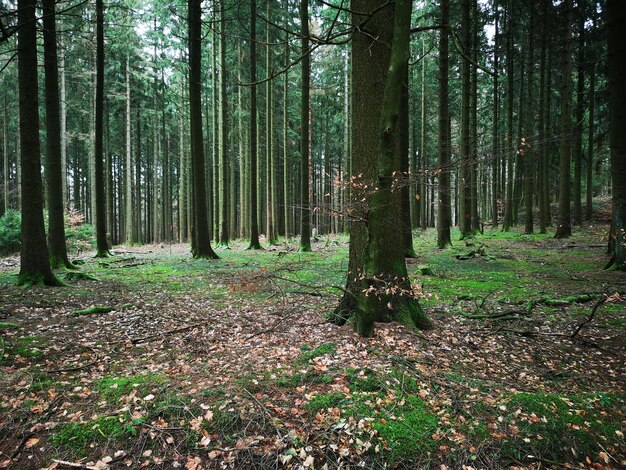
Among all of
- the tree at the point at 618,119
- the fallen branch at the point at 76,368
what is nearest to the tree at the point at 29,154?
the fallen branch at the point at 76,368

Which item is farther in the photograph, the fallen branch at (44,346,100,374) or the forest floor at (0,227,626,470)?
the fallen branch at (44,346,100,374)

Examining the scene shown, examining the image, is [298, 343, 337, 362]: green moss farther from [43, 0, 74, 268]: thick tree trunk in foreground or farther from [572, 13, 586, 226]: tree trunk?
[572, 13, 586, 226]: tree trunk

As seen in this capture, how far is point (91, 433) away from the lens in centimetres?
307

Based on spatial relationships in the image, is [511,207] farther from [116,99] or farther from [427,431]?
[116,99]

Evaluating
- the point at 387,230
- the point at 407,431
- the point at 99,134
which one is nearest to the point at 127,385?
the point at 407,431

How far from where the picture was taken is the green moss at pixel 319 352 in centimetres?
439

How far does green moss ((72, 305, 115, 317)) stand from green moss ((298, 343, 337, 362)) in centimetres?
440

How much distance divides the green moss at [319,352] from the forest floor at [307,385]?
0.21 feet

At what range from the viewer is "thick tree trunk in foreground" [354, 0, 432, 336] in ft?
13.9

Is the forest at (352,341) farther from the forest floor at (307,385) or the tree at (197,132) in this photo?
the tree at (197,132)

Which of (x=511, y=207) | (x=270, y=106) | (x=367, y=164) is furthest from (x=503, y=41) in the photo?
(x=367, y=164)

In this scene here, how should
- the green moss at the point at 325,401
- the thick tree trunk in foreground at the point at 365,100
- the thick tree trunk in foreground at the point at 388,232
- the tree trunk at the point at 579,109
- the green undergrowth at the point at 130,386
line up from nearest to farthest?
the green moss at the point at 325,401
the green undergrowth at the point at 130,386
the thick tree trunk in foreground at the point at 388,232
the thick tree trunk in foreground at the point at 365,100
the tree trunk at the point at 579,109

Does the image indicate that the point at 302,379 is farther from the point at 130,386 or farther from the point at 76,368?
the point at 76,368

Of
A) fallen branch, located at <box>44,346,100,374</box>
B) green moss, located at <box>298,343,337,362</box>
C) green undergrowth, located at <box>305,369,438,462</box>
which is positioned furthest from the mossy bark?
fallen branch, located at <box>44,346,100,374</box>
